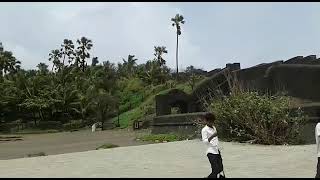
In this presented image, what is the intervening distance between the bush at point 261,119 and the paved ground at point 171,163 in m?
0.97

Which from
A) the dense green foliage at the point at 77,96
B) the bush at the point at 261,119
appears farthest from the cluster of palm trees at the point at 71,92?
the bush at the point at 261,119

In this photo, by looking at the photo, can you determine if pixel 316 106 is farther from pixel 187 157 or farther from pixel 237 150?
pixel 187 157

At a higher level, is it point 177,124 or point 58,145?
point 177,124

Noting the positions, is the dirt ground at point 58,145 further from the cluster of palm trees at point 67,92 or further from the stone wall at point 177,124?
the cluster of palm trees at point 67,92

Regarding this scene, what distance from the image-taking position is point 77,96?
5603cm

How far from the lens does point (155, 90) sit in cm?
5778

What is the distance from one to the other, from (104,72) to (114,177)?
52.2 m

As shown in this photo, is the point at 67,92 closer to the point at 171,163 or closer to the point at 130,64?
the point at 130,64

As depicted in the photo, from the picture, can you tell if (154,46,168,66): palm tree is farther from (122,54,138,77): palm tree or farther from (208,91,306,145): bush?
(208,91,306,145): bush

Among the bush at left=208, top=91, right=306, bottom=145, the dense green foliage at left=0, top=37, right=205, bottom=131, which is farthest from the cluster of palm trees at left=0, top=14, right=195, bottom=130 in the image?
the bush at left=208, top=91, right=306, bottom=145

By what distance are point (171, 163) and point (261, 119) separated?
19.0 feet

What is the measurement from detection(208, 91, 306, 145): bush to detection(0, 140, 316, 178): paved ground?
0.97m

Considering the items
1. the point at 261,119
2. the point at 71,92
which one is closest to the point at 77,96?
the point at 71,92

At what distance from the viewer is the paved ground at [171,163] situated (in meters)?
11.0
